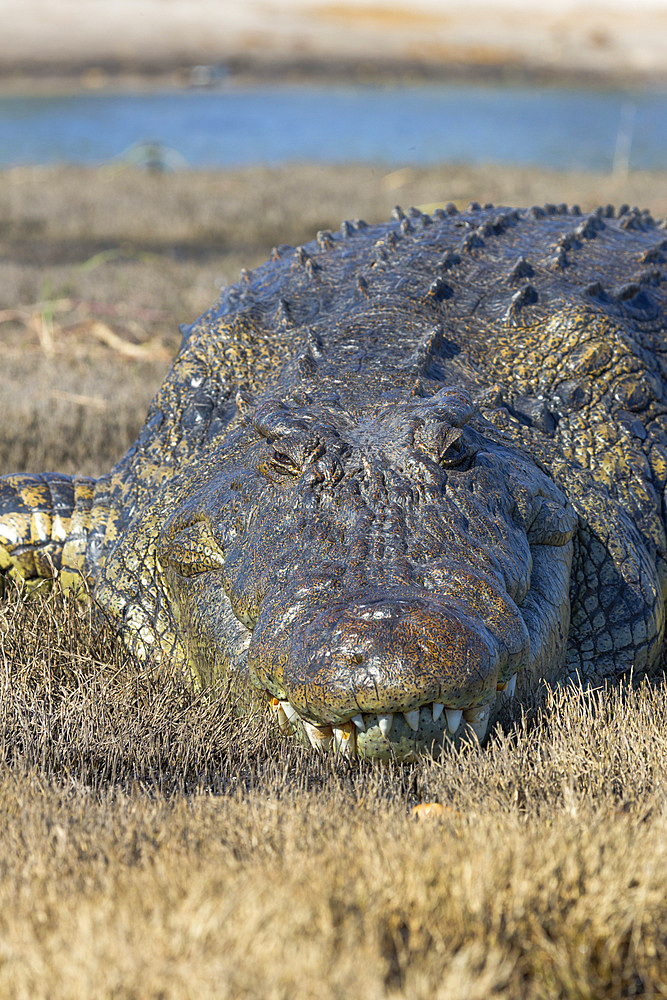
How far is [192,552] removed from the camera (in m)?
3.03

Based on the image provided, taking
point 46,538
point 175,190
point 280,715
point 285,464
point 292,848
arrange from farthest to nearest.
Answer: point 175,190 → point 46,538 → point 285,464 → point 280,715 → point 292,848

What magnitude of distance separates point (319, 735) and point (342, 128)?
146 ft

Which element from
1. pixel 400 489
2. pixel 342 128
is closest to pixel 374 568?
pixel 400 489

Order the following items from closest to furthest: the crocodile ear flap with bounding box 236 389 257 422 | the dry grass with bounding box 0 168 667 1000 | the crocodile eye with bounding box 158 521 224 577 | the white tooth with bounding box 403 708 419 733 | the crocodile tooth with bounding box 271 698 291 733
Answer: the dry grass with bounding box 0 168 667 1000, the white tooth with bounding box 403 708 419 733, the crocodile tooth with bounding box 271 698 291 733, the crocodile eye with bounding box 158 521 224 577, the crocodile ear flap with bounding box 236 389 257 422

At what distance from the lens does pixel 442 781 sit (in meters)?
2.35

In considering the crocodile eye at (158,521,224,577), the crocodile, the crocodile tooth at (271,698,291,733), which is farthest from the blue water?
the crocodile tooth at (271,698,291,733)

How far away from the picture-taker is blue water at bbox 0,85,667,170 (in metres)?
28.2

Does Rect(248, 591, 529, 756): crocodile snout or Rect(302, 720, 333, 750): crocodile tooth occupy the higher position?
Rect(248, 591, 529, 756): crocodile snout

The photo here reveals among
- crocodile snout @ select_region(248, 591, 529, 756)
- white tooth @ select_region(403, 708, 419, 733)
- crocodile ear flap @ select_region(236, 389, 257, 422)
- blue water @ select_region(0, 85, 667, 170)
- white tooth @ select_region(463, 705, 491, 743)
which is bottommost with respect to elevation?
white tooth @ select_region(463, 705, 491, 743)

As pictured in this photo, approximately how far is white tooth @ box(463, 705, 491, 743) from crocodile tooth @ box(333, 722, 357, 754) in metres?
0.28

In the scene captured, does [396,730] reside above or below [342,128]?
below

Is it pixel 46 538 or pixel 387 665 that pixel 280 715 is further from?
pixel 46 538

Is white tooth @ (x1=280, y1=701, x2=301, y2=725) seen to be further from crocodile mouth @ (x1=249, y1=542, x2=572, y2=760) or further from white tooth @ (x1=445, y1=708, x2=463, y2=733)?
white tooth @ (x1=445, y1=708, x2=463, y2=733)

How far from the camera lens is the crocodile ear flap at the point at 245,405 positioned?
11.4 ft
